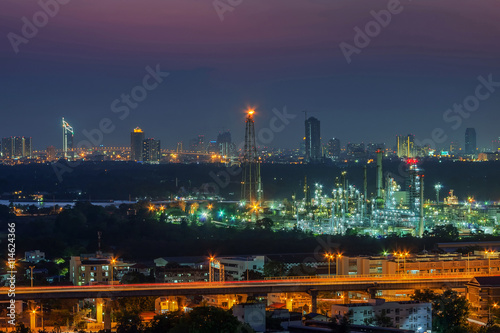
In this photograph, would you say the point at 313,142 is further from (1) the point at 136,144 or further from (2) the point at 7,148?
(2) the point at 7,148

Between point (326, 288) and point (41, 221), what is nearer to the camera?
point (326, 288)

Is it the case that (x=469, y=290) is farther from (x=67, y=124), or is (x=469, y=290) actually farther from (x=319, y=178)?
(x=67, y=124)

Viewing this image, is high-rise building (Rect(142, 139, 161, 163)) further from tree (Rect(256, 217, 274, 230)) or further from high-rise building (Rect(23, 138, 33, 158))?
tree (Rect(256, 217, 274, 230))

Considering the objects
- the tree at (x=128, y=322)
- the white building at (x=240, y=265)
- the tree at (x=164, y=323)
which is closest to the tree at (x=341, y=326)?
the tree at (x=164, y=323)

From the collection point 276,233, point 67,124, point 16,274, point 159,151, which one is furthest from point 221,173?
Result: point 16,274

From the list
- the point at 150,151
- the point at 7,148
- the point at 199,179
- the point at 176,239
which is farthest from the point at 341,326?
the point at 7,148

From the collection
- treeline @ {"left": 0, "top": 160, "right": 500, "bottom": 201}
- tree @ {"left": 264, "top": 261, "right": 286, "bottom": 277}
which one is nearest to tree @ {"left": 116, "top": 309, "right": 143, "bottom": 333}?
tree @ {"left": 264, "top": 261, "right": 286, "bottom": 277}
